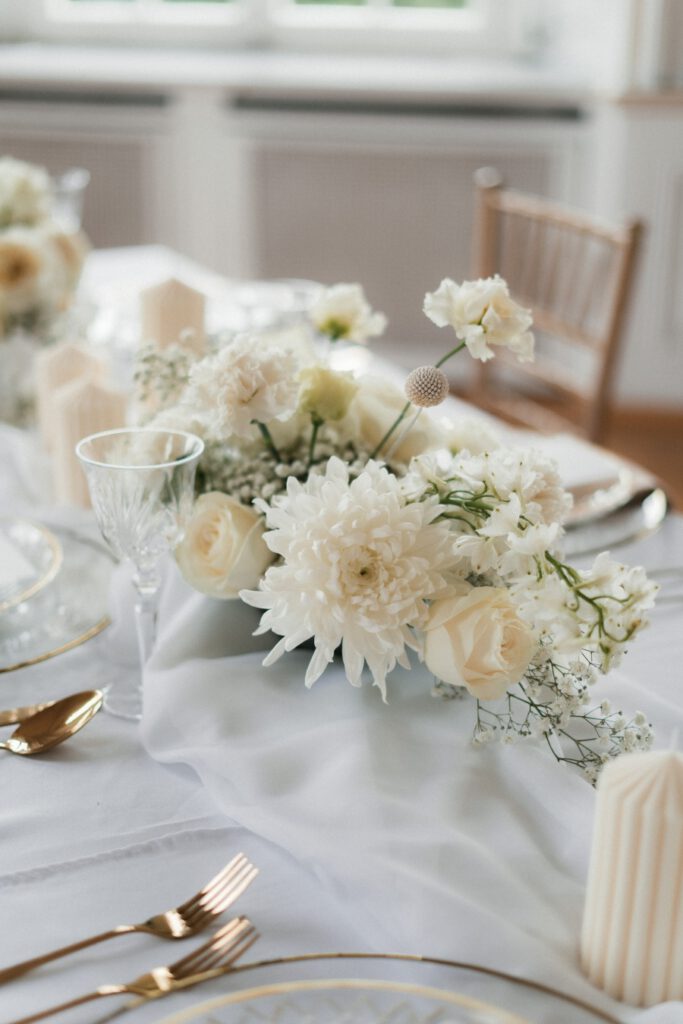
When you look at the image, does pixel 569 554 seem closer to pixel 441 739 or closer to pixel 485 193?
pixel 441 739

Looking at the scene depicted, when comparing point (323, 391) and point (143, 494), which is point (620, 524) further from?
point (143, 494)

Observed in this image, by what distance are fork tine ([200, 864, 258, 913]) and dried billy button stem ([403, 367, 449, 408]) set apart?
292mm

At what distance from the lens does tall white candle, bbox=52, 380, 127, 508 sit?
1112 millimetres

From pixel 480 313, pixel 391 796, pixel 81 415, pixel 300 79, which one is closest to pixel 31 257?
pixel 81 415

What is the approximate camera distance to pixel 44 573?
93cm

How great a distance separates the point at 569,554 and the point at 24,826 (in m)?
0.53

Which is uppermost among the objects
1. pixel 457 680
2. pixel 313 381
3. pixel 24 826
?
pixel 313 381

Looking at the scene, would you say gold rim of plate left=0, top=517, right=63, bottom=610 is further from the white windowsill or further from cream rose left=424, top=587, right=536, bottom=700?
the white windowsill

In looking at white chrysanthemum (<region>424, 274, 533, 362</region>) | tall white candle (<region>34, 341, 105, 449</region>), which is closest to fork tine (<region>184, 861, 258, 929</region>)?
white chrysanthemum (<region>424, 274, 533, 362</region>)

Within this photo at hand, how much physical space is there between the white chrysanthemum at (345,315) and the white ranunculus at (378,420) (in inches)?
2.2

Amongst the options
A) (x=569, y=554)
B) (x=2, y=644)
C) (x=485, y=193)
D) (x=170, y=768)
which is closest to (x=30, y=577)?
(x=2, y=644)

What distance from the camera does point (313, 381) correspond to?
0.77 m

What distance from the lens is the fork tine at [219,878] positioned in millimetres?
613

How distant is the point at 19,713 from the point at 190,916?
0.25m
